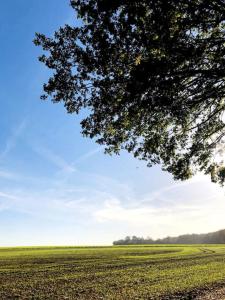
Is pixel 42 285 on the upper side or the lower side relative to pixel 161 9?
lower

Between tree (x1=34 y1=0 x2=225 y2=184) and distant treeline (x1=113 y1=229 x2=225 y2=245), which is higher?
distant treeline (x1=113 y1=229 x2=225 y2=245)

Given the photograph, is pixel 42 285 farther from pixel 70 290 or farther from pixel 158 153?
pixel 158 153

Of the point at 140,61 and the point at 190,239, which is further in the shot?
the point at 190,239

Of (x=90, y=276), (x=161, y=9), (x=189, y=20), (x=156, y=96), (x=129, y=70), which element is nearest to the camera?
(x=161, y=9)

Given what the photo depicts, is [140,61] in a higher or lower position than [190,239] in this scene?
lower

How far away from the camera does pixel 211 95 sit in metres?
20.0

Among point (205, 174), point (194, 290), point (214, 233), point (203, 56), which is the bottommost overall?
point (194, 290)

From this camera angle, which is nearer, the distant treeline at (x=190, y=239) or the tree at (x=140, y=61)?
the tree at (x=140, y=61)

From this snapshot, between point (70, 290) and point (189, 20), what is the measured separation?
17.9 m

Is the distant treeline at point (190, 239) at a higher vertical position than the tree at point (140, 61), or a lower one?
higher

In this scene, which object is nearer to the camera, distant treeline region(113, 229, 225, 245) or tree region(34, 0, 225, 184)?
tree region(34, 0, 225, 184)

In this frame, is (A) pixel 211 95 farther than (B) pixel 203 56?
Yes

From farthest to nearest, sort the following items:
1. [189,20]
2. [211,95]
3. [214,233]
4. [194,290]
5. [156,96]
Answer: [214,233] < [194,290] < [211,95] < [156,96] < [189,20]

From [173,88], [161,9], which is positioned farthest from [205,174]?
[161,9]
